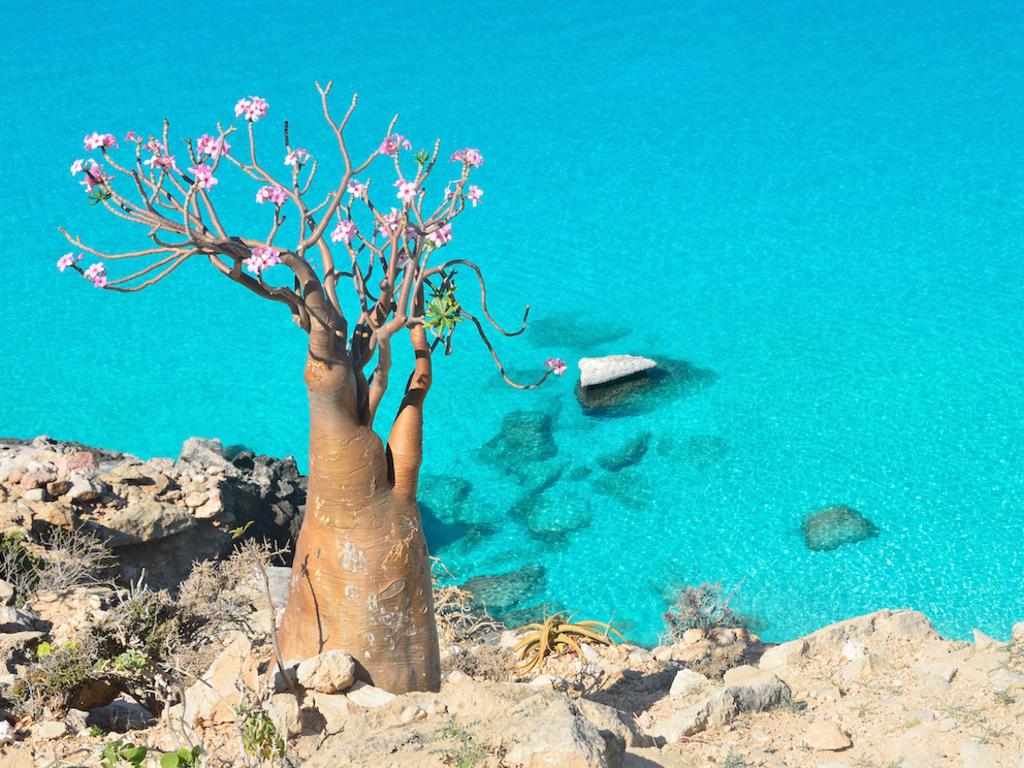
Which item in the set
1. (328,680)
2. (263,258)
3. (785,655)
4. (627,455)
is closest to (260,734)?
(328,680)

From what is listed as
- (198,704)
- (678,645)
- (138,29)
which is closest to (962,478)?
(678,645)

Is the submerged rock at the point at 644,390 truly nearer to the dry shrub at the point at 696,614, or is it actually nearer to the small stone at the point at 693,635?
the dry shrub at the point at 696,614

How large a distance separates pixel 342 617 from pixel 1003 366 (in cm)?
891

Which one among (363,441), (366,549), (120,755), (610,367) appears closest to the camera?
(120,755)

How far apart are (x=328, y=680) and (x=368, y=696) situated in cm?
20

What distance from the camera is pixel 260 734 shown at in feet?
14.3

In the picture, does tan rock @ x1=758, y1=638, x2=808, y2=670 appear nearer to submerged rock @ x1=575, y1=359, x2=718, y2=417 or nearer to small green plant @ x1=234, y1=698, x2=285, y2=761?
small green plant @ x1=234, y1=698, x2=285, y2=761

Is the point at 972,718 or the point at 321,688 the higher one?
the point at 321,688

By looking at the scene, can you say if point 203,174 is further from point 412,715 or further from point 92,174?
point 412,715

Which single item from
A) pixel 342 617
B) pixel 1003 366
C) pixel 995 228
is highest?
pixel 995 228

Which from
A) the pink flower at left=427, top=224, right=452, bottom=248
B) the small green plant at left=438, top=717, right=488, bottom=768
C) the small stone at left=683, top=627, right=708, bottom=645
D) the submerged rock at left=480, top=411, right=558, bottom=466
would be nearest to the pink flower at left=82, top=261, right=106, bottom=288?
the pink flower at left=427, top=224, right=452, bottom=248

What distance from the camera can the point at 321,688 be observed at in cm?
528

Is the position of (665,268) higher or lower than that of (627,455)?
higher

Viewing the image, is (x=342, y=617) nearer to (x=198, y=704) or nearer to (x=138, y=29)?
(x=198, y=704)
